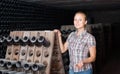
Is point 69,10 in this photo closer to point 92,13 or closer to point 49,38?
point 92,13

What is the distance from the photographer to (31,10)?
550 centimetres

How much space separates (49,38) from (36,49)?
0.27 m

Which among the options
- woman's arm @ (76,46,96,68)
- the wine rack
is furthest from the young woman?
the wine rack

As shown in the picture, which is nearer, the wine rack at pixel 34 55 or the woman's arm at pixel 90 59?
the woman's arm at pixel 90 59

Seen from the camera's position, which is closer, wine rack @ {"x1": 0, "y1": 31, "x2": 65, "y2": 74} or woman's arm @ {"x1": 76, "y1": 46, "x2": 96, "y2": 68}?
woman's arm @ {"x1": 76, "y1": 46, "x2": 96, "y2": 68}

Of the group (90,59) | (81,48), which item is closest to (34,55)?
(81,48)

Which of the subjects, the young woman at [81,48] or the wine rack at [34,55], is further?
the wine rack at [34,55]

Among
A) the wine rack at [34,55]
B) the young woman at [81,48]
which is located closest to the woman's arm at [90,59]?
the young woman at [81,48]

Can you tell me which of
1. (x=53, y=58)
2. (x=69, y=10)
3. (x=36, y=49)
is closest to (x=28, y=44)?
(x=36, y=49)

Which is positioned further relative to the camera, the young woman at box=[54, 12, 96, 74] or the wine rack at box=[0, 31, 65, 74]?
the wine rack at box=[0, 31, 65, 74]

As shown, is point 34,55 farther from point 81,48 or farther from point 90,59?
point 90,59

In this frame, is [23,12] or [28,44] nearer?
[28,44]

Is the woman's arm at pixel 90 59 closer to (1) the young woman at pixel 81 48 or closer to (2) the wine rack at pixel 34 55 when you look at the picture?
(1) the young woman at pixel 81 48

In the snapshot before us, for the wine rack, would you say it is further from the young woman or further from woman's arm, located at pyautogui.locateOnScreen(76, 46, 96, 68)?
woman's arm, located at pyautogui.locateOnScreen(76, 46, 96, 68)
